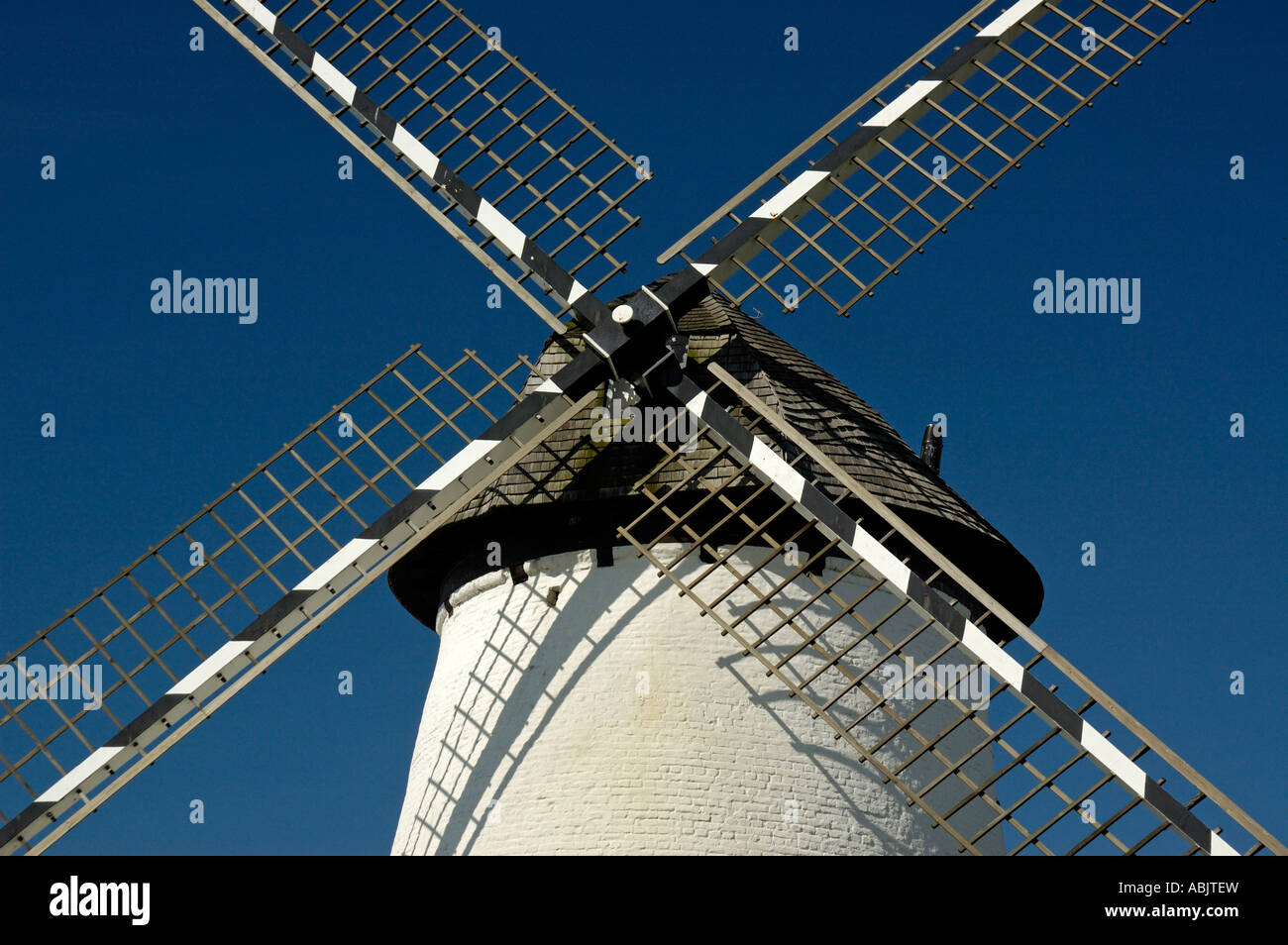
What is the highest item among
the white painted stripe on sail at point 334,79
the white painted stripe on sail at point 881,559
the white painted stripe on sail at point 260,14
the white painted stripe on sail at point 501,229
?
the white painted stripe on sail at point 260,14

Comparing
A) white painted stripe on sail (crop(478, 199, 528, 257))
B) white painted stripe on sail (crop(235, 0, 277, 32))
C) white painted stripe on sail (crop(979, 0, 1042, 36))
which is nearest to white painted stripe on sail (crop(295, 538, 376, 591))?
white painted stripe on sail (crop(478, 199, 528, 257))

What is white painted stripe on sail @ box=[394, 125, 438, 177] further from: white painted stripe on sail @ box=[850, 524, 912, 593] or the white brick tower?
white painted stripe on sail @ box=[850, 524, 912, 593]

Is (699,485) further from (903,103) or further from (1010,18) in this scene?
(1010,18)

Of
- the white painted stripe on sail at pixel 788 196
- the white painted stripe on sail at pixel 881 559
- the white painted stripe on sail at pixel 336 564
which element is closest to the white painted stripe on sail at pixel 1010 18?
the white painted stripe on sail at pixel 788 196

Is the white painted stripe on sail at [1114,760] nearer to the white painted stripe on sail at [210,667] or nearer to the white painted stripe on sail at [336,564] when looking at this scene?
the white painted stripe on sail at [336,564]

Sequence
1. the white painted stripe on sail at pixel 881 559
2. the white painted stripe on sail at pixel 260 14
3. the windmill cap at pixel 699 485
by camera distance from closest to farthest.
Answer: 1. the white painted stripe on sail at pixel 881 559
2. the windmill cap at pixel 699 485
3. the white painted stripe on sail at pixel 260 14

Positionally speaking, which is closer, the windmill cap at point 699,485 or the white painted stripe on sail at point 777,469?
the white painted stripe on sail at point 777,469

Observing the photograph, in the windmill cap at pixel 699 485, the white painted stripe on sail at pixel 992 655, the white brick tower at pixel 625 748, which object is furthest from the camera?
the windmill cap at pixel 699 485

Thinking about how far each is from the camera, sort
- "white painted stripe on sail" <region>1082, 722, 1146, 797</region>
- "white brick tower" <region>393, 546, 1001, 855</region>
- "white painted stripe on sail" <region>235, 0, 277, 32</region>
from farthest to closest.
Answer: "white painted stripe on sail" <region>235, 0, 277, 32</region>
"white brick tower" <region>393, 546, 1001, 855</region>
"white painted stripe on sail" <region>1082, 722, 1146, 797</region>
